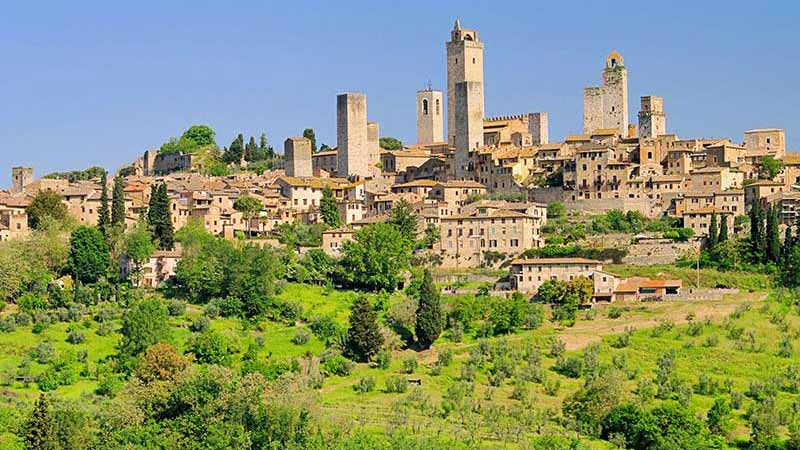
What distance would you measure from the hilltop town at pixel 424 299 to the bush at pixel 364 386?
0.30ft

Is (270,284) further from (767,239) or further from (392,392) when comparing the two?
(767,239)

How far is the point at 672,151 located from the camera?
7444cm

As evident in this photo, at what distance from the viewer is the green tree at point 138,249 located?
6372 cm

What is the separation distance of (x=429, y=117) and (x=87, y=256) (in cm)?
3117

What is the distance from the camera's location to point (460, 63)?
85625mm

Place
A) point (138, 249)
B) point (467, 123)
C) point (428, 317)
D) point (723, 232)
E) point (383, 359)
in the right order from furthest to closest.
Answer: point (467, 123), point (723, 232), point (138, 249), point (428, 317), point (383, 359)

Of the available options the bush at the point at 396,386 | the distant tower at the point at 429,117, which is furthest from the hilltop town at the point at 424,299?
the distant tower at the point at 429,117

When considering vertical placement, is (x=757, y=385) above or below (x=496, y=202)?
below

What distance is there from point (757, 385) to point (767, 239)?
10.5m

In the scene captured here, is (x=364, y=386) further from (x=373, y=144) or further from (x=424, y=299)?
(x=373, y=144)

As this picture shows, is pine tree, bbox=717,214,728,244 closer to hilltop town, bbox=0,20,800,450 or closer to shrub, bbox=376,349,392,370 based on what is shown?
hilltop town, bbox=0,20,800,450

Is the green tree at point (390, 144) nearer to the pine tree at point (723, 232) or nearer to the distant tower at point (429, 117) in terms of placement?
the distant tower at point (429, 117)

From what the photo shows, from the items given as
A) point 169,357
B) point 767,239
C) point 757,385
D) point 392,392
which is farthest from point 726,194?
point 169,357

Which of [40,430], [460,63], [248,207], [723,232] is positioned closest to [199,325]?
[40,430]
